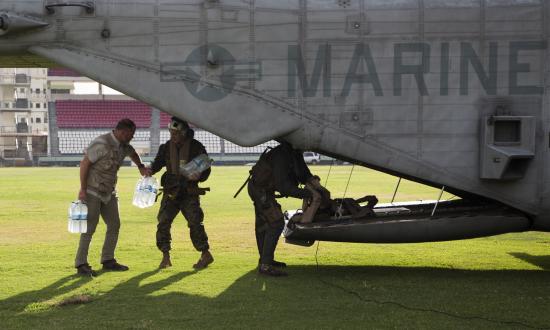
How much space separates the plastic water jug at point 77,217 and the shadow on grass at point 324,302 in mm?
788

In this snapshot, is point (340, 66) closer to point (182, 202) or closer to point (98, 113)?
point (182, 202)

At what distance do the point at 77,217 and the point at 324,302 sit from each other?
11.0 ft

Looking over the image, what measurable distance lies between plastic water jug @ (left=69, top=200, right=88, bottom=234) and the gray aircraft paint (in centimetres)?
157

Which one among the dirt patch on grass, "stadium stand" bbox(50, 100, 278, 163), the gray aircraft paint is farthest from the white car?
the dirt patch on grass

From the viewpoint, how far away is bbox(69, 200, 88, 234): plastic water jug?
789 cm

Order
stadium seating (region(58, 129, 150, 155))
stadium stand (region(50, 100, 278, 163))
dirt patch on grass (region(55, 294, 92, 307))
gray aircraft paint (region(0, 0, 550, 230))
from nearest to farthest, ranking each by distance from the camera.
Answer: dirt patch on grass (region(55, 294, 92, 307))
gray aircraft paint (region(0, 0, 550, 230))
stadium seating (region(58, 129, 150, 155))
stadium stand (region(50, 100, 278, 163))

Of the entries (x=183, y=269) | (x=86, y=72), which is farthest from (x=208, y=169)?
(x=86, y=72)

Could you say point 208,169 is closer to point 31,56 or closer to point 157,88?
point 157,88

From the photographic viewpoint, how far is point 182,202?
8641 mm

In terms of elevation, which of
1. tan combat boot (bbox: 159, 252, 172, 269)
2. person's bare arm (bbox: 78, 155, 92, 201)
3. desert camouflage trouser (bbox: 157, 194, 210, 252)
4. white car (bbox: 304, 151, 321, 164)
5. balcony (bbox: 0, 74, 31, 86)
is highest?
balcony (bbox: 0, 74, 31, 86)

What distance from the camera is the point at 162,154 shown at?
8750 millimetres

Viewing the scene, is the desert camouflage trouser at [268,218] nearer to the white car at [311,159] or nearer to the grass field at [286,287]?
the grass field at [286,287]

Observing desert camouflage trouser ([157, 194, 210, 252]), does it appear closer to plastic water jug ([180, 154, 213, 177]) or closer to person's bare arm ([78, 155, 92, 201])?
plastic water jug ([180, 154, 213, 177])

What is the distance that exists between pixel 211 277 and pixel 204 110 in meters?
2.08
